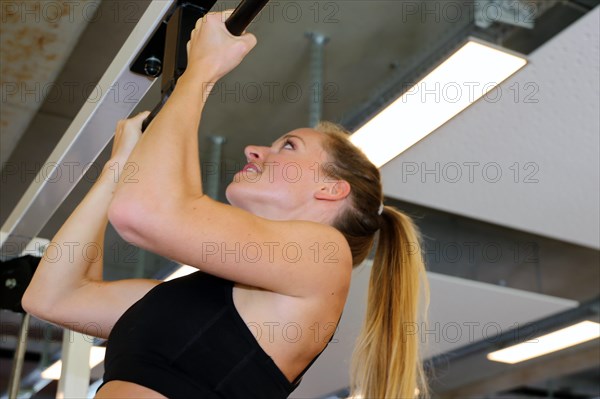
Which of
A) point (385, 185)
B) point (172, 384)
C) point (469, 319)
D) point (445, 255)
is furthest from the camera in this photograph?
point (469, 319)

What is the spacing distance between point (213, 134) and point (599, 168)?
59.9 inches

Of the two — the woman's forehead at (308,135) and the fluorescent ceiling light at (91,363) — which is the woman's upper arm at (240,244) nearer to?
the woman's forehead at (308,135)

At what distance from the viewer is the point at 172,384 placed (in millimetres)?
1054

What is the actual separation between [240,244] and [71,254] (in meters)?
0.47

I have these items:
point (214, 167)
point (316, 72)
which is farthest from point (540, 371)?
point (316, 72)

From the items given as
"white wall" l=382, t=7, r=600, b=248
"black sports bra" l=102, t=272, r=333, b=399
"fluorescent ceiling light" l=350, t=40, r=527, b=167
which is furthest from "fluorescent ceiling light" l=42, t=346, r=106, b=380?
"black sports bra" l=102, t=272, r=333, b=399

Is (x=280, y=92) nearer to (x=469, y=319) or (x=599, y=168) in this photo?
(x=599, y=168)

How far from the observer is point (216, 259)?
1.07 metres

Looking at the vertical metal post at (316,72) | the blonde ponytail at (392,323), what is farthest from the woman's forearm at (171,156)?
the vertical metal post at (316,72)

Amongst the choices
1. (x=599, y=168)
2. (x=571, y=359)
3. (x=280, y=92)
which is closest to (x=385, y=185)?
(x=280, y=92)

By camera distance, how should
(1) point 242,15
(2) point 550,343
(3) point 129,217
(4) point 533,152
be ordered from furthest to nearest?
1. (2) point 550,343
2. (4) point 533,152
3. (1) point 242,15
4. (3) point 129,217

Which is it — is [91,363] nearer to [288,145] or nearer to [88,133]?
[88,133]

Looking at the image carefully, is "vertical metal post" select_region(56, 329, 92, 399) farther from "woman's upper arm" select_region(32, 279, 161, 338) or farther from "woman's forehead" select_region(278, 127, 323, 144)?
"woman's forehead" select_region(278, 127, 323, 144)

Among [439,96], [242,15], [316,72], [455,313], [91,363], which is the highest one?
[316,72]
